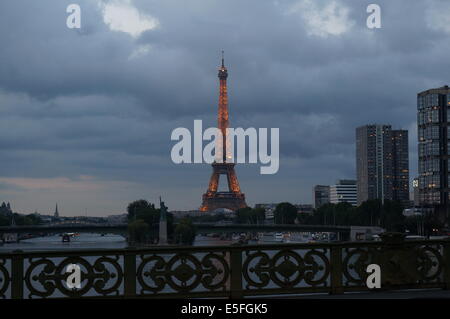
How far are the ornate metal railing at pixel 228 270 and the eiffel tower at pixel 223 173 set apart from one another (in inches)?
4173

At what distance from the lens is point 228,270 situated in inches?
360

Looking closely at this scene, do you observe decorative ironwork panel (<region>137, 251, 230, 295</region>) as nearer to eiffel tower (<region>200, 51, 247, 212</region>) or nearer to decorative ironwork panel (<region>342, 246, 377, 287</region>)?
decorative ironwork panel (<region>342, 246, 377, 287</region>)

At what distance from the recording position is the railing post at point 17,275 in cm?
872

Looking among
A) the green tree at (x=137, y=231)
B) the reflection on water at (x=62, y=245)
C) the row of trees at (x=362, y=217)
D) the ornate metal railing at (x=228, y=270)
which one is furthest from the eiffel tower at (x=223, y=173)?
the ornate metal railing at (x=228, y=270)

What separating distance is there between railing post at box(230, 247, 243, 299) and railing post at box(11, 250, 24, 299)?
2756mm

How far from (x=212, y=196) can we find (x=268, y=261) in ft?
380

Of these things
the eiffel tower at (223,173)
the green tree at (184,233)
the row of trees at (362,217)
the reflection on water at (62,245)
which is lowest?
the reflection on water at (62,245)

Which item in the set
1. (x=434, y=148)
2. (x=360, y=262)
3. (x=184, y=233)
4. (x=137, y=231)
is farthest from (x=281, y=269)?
(x=434, y=148)

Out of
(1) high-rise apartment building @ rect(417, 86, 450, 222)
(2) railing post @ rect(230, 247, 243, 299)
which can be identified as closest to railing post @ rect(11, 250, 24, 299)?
(2) railing post @ rect(230, 247, 243, 299)

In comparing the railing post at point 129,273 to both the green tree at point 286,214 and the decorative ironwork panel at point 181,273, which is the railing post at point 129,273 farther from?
the green tree at point 286,214

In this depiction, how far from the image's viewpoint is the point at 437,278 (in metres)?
9.97

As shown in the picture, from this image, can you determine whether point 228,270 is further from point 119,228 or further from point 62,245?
point 62,245

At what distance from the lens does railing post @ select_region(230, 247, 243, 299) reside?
9.09 m
